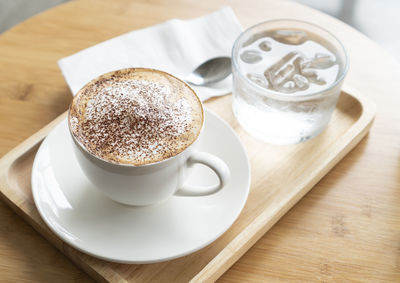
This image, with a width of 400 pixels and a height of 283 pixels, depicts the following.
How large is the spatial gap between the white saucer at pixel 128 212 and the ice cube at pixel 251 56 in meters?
0.20

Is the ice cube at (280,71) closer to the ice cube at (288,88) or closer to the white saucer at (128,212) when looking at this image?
the ice cube at (288,88)

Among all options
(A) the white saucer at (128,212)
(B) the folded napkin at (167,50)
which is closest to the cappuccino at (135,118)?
(A) the white saucer at (128,212)

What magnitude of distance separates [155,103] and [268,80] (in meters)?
0.29

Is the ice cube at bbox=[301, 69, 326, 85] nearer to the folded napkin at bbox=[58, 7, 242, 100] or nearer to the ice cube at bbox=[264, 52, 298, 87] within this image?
the ice cube at bbox=[264, 52, 298, 87]

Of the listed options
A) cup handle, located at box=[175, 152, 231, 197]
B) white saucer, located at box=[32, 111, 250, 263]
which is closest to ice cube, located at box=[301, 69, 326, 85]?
white saucer, located at box=[32, 111, 250, 263]

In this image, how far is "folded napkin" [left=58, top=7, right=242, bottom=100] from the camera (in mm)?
1029

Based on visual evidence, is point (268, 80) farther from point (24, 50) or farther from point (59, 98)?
point (24, 50)

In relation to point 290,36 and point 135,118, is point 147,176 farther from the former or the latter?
point 290,36

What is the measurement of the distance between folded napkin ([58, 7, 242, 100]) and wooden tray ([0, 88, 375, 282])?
0.44ft

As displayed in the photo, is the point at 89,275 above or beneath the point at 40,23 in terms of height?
beneath

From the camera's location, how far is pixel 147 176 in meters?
0.68

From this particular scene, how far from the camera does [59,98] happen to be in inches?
39.1

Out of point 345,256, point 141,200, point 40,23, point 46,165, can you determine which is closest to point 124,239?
point 141,200

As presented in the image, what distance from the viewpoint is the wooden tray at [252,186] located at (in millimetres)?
706
